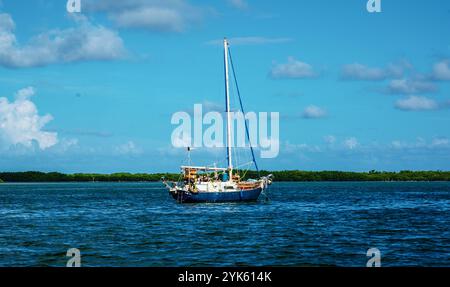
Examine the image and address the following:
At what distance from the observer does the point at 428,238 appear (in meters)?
43.7

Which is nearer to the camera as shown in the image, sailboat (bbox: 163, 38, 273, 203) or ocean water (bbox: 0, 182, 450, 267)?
ocean water (bbox: 0, 182, 450, 267)

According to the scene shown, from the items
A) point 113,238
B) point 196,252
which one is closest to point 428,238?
point 196,252

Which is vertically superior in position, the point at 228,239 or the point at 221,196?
the point at 221,196

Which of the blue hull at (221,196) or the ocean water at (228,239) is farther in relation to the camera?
the blue hull at (221,196)

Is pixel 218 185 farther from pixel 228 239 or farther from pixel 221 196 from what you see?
pixel 228 239

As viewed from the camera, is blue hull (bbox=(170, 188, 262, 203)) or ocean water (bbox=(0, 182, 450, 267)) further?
blue hull (bbox=(170, 188, 262, 203))

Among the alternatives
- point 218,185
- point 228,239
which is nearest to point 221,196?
point 218,185

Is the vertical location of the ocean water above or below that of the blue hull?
below

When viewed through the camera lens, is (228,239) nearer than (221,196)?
Yes

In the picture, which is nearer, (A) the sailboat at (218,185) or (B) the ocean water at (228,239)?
(B) the ocean water at (228,239)

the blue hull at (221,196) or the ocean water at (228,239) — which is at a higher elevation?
the blue hull at (221,196)

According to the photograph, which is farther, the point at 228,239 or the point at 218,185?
the point at 218,185
